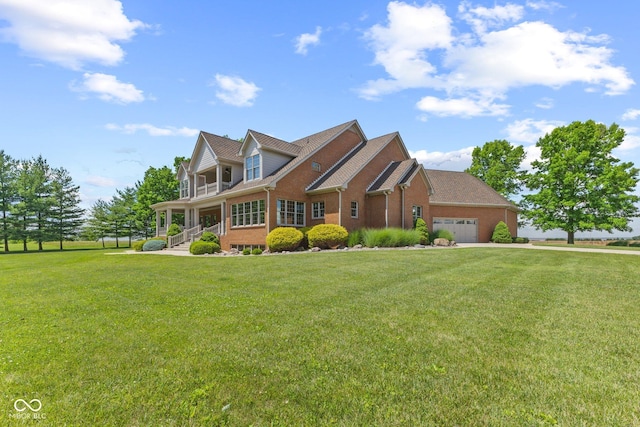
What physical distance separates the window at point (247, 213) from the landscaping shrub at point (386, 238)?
23.1 feet

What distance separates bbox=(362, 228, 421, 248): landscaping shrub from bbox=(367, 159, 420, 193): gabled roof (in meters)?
3.36

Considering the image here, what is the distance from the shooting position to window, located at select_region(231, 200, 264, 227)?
21500mm

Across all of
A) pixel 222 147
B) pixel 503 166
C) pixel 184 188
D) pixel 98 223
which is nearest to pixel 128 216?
pixel 98 223

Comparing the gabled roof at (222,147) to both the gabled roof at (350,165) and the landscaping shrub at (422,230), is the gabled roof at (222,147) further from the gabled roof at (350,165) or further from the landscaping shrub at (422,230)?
the landscaping shrub at (422,230)

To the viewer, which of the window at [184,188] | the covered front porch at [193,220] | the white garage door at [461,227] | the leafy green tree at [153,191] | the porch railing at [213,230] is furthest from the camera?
the leafy green tree at [153,191]

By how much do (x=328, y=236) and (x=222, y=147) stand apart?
44.3ft

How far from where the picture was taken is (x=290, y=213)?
21.8m

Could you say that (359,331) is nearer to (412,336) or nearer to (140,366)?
(412,336)

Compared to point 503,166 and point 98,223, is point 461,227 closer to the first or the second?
point 503,166

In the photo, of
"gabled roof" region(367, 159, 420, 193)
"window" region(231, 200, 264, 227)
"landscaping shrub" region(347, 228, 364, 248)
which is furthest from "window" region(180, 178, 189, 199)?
"landscaping shrub" region(347, 228, 364, 248)

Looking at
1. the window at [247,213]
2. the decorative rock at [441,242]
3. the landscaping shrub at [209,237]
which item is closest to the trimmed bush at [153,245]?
the landscaping shrub at [209,237]

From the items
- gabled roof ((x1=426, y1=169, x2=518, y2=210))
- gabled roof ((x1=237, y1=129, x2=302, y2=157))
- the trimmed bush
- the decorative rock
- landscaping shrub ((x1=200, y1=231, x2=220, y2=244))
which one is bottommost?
the trimmed bush

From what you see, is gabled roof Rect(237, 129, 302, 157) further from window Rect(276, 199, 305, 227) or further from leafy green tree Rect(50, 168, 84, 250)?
leafy green tree Rect(50, 168, 84, 250)

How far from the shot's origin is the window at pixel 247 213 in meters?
21.5
